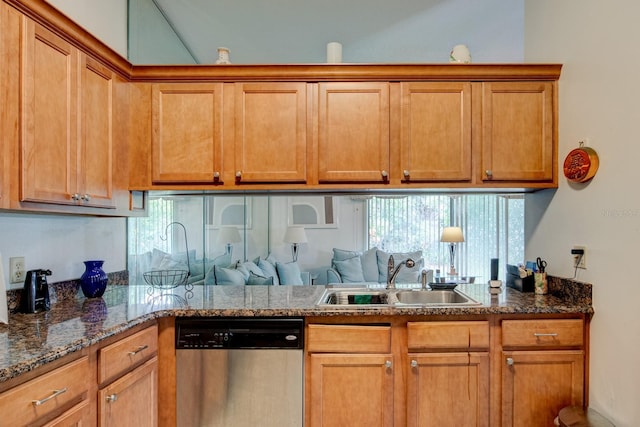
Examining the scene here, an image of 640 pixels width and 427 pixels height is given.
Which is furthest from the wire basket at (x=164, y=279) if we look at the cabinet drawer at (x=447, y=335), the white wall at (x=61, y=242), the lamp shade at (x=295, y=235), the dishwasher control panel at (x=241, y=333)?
the lamp shade at (x=295, y=235)

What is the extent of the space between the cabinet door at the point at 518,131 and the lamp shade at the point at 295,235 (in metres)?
3.25

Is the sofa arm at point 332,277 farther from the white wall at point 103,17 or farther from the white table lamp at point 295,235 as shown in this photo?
the white wall at point 103,17

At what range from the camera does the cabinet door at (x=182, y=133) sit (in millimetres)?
2199

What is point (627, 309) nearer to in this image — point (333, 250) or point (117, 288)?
point (117, 288)

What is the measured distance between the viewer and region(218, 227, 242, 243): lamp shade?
175 inches

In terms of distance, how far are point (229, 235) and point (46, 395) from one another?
340 cm

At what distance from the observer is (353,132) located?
86.2 inches

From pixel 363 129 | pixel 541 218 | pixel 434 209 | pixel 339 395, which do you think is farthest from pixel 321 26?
pixel 434 209

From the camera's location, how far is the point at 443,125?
2174 millimetres

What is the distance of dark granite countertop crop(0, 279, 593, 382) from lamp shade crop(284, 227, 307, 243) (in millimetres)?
2644

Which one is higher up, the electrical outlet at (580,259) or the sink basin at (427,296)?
the electrical outlet at (580,259)

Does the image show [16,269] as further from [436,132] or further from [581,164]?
[581,164]

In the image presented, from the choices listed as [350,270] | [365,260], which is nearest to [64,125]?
[350,270]

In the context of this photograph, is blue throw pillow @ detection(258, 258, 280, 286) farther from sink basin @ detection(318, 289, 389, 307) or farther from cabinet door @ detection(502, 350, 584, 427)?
cabinet door @ detection(502, 350, 584, 427)
